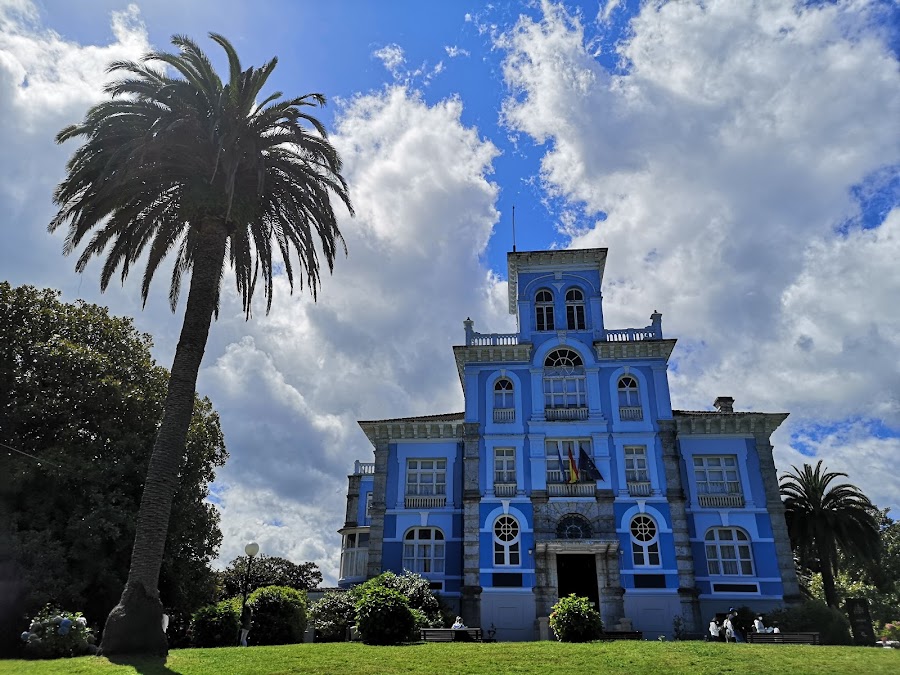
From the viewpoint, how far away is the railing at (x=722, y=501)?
34938 millimetres

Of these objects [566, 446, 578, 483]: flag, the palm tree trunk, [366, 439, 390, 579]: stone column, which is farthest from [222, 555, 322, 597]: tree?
the palm tree trunk

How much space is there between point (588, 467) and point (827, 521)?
15.5 meters

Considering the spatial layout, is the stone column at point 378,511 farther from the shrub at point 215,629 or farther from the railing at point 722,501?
the railing at point 722,501

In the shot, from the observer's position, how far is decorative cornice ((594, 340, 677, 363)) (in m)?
37.2

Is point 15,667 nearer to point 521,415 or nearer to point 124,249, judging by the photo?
point 124,249

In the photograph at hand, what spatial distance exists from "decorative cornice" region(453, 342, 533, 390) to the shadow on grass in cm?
2305

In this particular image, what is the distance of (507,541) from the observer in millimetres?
34438

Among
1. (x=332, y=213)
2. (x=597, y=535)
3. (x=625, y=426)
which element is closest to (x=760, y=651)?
(x=597, y=535)

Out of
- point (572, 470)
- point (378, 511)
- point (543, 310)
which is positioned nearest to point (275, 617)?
point (378, 511)

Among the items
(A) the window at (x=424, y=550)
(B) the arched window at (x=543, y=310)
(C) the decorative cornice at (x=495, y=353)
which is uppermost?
(B) the arched window at (x=543, y=310)

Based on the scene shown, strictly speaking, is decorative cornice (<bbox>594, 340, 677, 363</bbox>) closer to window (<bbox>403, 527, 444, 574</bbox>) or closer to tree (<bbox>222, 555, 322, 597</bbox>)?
window (<bbox>403, 527, 444, 574</bbox>)

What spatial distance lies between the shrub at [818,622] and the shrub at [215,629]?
22.4 metres

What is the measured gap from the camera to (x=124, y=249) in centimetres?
2339

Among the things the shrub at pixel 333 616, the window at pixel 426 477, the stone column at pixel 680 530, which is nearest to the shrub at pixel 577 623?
the shrub at pixel 333 616
